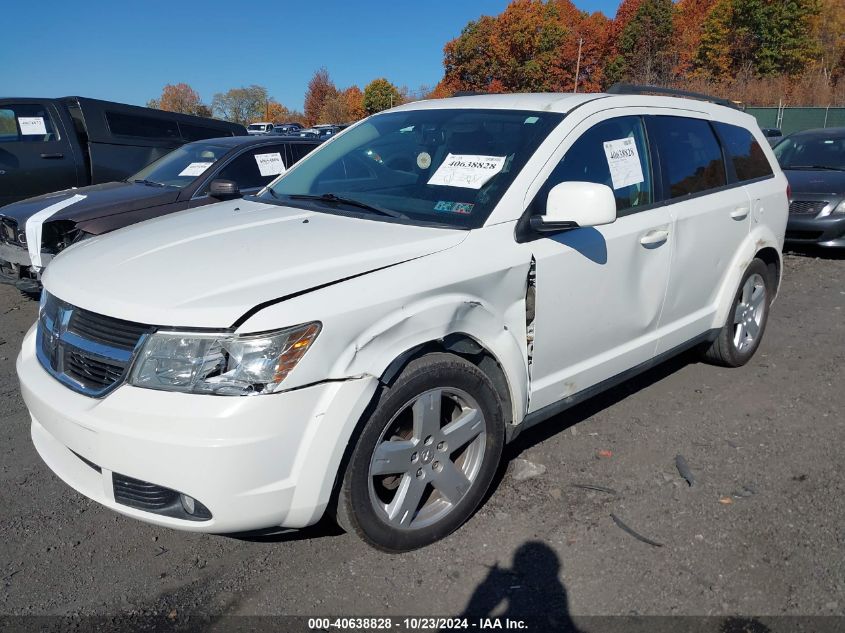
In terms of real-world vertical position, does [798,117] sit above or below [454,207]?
above

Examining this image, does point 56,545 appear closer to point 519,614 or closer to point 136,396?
point 136,396

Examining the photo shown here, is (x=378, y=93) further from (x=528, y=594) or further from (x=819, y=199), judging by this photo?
(x=528, y=594)

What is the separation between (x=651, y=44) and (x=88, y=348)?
71.0 m

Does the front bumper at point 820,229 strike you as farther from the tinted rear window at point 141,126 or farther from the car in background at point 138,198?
the tinted rear window at point 141,126

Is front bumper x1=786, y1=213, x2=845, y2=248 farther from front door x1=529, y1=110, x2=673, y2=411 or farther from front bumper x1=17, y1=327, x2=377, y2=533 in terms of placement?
front bumper x1=17, y1=327, x2=377, y2=533

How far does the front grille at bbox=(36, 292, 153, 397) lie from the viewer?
237 cm

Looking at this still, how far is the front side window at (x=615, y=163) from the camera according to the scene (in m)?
3.24

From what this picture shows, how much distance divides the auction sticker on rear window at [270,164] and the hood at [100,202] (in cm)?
90

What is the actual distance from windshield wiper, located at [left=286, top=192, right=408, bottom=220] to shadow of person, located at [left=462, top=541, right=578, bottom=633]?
1.53 m

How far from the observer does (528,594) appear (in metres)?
2.61

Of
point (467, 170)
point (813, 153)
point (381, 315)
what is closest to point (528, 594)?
point (381, 315)

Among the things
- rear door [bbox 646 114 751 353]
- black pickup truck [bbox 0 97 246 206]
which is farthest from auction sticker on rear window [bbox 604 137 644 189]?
black pickup truck [bbox 0 97 246 206]

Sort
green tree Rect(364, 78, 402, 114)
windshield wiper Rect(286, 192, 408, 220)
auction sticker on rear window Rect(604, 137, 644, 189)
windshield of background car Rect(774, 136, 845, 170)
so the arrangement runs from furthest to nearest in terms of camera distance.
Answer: green tree Rect(364, 78, 402, 114), windshield of background car Rect(774, 136, 845, 170), auction sticker on rear window Rect(604, 137, 644, 189), windshield wiper Rect(286, 192, 408, 220)

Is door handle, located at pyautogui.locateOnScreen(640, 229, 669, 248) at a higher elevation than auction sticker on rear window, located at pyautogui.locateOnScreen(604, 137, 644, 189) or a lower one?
lower
